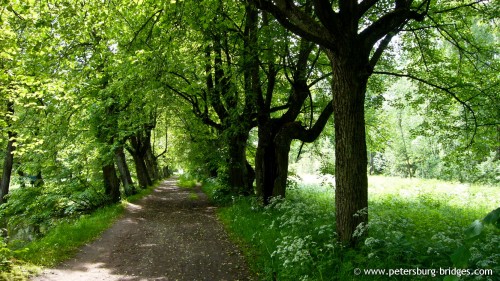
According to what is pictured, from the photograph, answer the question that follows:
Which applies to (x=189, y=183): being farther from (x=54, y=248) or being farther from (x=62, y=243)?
(x=54, y=248)

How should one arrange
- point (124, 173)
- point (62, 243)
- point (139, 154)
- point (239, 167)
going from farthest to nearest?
point (139, 154)
point (124, 173)
point (239, 167)
point (62, 243)

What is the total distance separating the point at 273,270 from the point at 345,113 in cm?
328

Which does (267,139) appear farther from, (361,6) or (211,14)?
(361,6)

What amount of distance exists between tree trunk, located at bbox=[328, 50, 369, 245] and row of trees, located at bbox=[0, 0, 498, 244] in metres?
0.02

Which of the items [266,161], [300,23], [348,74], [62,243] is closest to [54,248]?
[62,243]

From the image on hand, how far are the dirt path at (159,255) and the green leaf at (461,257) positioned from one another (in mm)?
6181

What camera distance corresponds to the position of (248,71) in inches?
485

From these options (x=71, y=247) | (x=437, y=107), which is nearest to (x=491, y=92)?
(x=437, y=107)

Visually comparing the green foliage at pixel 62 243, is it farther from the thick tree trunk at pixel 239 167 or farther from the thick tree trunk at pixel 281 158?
the thick tree trunk at pixel 281 158

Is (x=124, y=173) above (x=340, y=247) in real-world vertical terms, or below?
above

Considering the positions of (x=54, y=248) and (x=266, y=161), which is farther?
(x=266, y=161)

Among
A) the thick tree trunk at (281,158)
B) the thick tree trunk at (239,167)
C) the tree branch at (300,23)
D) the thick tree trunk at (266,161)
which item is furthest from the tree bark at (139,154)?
the tree branch at (300,23)

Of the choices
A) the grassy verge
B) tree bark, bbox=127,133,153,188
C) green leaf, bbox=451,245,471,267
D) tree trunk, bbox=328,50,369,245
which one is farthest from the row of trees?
tree bark, bbox=127,133,153,188

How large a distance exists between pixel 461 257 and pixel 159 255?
873 cm
